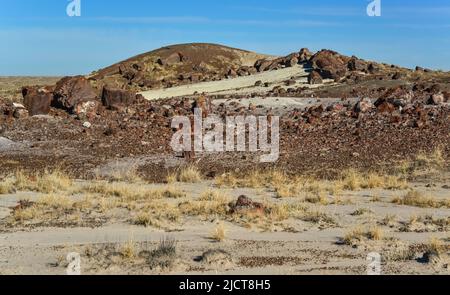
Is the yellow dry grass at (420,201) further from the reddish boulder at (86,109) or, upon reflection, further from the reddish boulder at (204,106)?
the reddish boulder at (86,109)

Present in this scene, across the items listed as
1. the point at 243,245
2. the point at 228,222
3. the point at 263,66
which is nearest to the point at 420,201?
the point at 228,222

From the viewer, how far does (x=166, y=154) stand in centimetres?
1747

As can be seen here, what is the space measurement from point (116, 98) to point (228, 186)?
32.6ft

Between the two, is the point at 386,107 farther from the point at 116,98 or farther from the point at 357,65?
the point at 357,65

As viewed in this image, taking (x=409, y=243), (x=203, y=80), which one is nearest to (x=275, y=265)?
(x=409, y=243)

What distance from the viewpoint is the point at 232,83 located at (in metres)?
37.1

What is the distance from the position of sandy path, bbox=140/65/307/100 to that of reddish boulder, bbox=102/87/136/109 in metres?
11.3

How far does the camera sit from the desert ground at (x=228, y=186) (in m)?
8.25

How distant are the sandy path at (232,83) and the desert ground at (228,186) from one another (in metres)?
7.35

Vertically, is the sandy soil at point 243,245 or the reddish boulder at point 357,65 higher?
the reddish boulder at point 357,65

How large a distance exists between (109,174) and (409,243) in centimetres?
871

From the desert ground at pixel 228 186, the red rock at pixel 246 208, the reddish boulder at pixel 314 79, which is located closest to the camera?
the desert ground at pixel 228 186

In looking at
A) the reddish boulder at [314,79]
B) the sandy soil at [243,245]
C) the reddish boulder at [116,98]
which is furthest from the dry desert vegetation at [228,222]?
the reddish boulder at [314,79]
